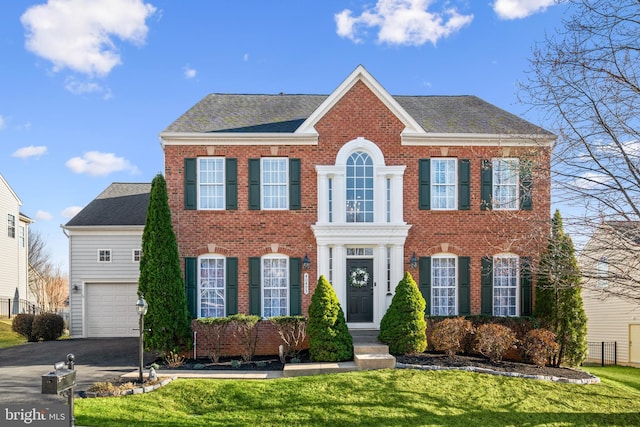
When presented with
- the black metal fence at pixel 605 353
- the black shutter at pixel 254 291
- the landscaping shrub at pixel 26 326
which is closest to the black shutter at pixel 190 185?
the black shutter at pixel 254 291

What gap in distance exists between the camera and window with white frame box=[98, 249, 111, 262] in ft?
66.5

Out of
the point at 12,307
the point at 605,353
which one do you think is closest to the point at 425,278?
the point at 605,353

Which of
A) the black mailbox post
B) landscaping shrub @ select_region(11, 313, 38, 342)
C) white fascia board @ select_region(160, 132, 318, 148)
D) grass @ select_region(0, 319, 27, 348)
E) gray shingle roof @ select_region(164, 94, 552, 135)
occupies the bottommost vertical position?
grass @ select_region(0, 319, 27, 348)

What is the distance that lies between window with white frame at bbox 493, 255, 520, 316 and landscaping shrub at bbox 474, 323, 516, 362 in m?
2.48

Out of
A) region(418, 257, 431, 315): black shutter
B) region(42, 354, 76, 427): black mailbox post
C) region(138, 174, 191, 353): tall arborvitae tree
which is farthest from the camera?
region(418, 257, 431, 315): black shutter

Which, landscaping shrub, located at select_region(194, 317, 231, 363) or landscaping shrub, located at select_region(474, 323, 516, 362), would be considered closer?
landscaping shrub, located at select_region(474, 323, 516, 362)

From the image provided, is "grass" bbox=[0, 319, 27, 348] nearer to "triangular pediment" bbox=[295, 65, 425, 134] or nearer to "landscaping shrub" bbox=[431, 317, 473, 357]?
"triangular pediment" bbox=[295, 65, 425, 134]

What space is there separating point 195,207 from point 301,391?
6854 millimetres

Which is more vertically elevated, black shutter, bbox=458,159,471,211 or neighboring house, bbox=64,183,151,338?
black shutter, bbox=458,159,471,211

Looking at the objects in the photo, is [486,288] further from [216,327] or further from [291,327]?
[216,327]

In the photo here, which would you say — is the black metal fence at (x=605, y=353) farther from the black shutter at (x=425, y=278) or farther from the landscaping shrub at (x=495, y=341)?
the landscaping shrub at (x=495, y=341)

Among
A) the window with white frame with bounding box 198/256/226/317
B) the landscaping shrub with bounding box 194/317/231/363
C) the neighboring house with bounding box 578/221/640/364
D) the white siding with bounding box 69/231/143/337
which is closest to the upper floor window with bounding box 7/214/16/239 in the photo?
the white siding with bounding box 69/231/143/337

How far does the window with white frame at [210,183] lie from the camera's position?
15.1 metres

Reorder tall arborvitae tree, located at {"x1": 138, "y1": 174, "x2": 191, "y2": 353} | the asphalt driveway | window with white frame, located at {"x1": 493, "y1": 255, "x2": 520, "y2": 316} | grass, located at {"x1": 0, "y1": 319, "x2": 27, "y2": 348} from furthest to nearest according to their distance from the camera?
grass, located at {"x1": 0, "y1": 319, "x2": 27, "y2": 348} < window with white frame, located at {"x1": 493, "y1": 255, "x2": 520, "y2": 316} < tall arborvitae tree, located at {"x1": 138, "y1": 174, "x2": 191, "y2": 353} < the asphalt driveway
